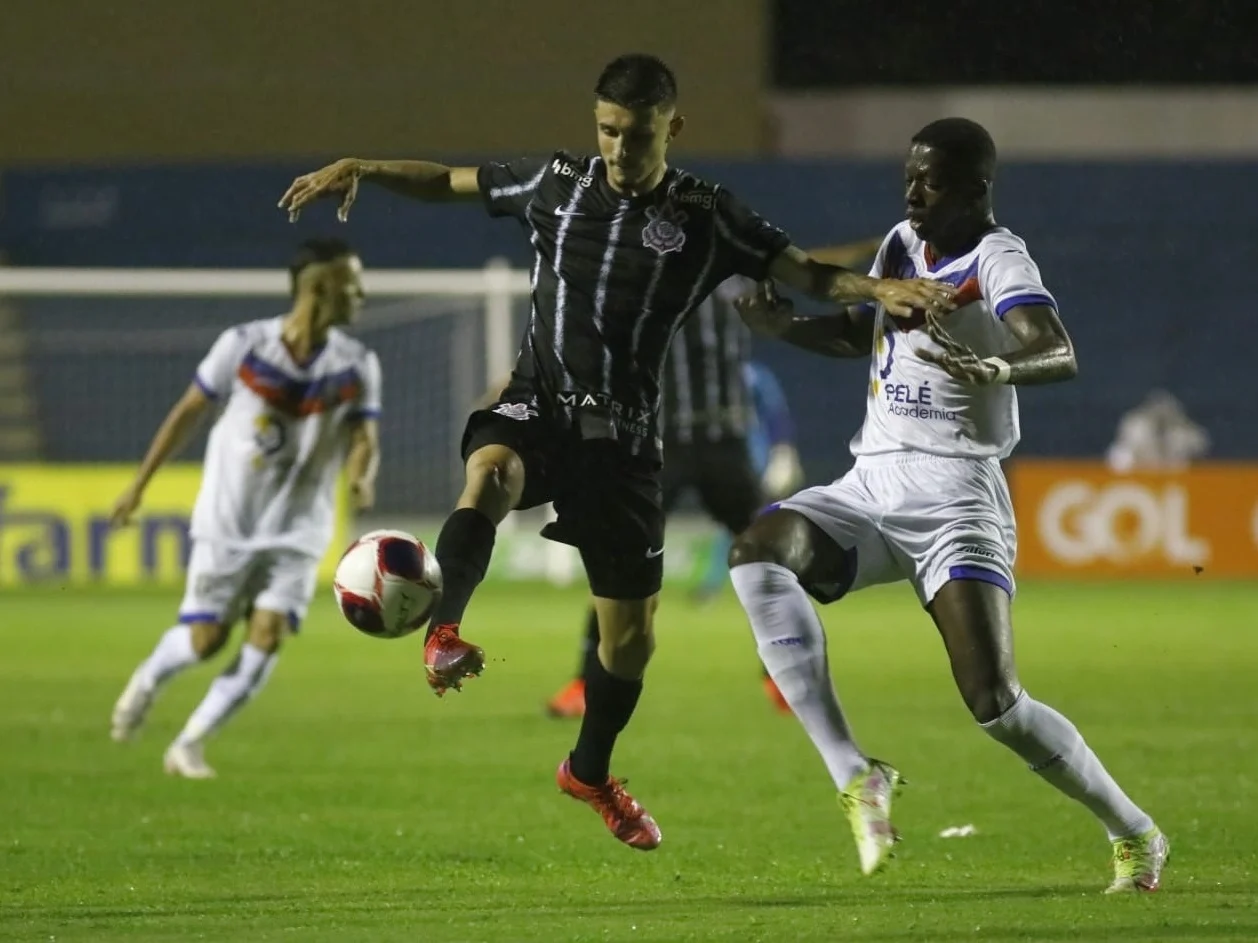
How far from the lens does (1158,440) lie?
24.5 m

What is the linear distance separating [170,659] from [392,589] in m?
3.67

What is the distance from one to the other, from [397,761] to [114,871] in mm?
2819

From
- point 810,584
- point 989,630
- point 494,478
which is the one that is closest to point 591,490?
point 494,478

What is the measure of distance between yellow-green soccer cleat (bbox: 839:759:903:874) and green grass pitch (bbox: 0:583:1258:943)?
0.56 feet

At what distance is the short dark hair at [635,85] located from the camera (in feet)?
19.6

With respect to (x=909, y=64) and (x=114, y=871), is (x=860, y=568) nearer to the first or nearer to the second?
(x=114, y=871)

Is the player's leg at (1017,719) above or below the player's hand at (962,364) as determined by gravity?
below

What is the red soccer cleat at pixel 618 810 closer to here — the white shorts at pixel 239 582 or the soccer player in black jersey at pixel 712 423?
the white shorts at pixel 239 582

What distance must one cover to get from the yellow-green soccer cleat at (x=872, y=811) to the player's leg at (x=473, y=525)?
1.00 metres

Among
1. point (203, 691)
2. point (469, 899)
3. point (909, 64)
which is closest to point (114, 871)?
point (469, 899)

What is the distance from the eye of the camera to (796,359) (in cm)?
2617

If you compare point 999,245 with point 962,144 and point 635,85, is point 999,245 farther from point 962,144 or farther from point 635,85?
point 635,85

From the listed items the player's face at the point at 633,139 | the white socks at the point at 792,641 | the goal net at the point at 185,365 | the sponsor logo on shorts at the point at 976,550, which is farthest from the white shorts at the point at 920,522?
the goal net at the point at 185,365

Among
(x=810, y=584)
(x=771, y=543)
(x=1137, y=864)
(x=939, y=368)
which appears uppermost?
(x=939, y=368)
